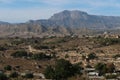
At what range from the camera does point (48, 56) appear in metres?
90.9

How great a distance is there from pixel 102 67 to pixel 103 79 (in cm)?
1452

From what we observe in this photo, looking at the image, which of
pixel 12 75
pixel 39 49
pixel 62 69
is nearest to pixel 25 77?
pixel 12 75

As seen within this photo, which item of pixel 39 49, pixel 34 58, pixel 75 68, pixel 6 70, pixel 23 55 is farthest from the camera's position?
pixel 39 49

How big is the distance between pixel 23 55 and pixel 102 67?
41.9 m

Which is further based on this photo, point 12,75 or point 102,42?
point 102,42

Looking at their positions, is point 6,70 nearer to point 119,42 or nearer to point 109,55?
point 109,55

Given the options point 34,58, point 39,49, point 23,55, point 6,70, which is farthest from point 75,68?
point 39,49

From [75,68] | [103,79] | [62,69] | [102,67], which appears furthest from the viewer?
[102,67]

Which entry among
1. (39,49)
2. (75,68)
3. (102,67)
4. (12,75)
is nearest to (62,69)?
(75,68)

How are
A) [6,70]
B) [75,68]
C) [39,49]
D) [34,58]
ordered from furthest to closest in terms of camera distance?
[39,49] < [34,58] < [6,70] < [75,68]

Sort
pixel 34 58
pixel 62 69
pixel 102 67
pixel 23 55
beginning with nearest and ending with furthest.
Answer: pixel 62 69
pixel 102 67
pixel 34 58
pixel 23 55

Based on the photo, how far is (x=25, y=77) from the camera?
1908 inches

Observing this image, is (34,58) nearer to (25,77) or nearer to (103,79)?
(25,77)

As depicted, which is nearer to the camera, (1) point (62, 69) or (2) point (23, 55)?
(1) point (62, 69)
